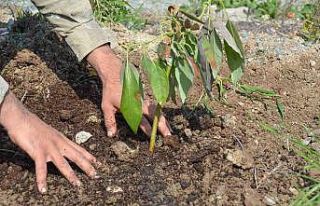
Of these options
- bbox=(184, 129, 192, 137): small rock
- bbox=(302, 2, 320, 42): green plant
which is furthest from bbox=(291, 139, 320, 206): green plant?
bbox=(302, 2, 320, 42): green plant

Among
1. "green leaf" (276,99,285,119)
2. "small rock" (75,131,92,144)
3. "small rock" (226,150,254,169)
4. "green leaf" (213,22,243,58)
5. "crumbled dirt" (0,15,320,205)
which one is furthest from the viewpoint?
"green leaf" (276,99,285,119)

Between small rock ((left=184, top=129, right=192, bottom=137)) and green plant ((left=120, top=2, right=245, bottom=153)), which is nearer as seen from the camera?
green plant ((left=120, top=2, right=245, bottom=153))

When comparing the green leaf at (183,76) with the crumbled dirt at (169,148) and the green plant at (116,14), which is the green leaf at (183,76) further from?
the green plant at (116,14)

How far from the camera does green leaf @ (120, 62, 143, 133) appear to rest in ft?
5.62

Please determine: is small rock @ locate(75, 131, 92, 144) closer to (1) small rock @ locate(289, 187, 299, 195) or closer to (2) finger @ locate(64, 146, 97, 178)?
(2) finger @ locate(64, 146, 97, 178)

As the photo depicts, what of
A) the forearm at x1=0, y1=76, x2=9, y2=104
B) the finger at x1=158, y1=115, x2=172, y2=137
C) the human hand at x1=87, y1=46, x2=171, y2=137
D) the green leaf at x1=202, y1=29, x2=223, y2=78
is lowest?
the finger at x1=158, y1=115, x2=172, y2=137

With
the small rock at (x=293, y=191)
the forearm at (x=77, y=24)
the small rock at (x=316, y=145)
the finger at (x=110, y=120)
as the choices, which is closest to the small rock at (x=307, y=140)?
the small rock at (x=316, y=145)

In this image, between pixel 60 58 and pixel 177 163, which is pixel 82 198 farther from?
pixel 60 58

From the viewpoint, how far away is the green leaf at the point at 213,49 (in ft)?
5.63

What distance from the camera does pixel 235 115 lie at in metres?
2.27

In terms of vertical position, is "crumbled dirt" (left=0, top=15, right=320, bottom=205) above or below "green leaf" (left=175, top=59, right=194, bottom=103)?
below

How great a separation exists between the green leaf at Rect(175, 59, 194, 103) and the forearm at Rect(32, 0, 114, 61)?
482mm

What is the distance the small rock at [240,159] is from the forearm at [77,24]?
0.58 metres

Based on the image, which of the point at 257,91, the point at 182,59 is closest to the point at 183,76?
the point at 182,59
